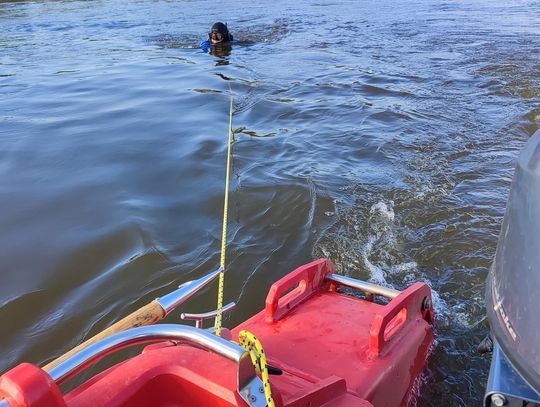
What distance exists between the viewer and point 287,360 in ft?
6.91

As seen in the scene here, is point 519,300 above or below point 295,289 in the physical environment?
above

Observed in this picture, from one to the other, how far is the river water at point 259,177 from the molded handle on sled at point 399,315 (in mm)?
379

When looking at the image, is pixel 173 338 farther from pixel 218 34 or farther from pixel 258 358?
pixel 218 34

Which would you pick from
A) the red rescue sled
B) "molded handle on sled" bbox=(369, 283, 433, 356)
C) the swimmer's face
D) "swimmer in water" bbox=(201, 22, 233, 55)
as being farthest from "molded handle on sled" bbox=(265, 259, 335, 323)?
the swimmer's face

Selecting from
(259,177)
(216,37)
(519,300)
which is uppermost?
(519,300)

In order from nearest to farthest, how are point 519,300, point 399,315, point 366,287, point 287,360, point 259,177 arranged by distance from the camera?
point 519,300
point 287,360
point 399,315
point 366,287
point 259,177

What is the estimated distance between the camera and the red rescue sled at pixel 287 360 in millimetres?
1322

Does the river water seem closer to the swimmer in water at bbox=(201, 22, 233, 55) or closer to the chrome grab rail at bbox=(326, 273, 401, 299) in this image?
the chrome grab rail at bbox=(326, 273, 401, 299)

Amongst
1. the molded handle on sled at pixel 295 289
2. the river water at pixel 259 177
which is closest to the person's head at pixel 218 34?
the river water at pixel 259 177

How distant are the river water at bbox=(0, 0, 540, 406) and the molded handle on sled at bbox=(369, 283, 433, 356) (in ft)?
1.24

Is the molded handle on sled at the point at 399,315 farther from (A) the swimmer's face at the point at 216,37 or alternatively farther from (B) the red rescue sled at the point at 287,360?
(A) the swimmer's face at the point at 216,37

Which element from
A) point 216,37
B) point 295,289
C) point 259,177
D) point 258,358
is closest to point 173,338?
point 258,358

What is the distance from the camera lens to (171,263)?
149 inches

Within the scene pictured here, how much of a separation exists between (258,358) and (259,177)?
12.2 ft
